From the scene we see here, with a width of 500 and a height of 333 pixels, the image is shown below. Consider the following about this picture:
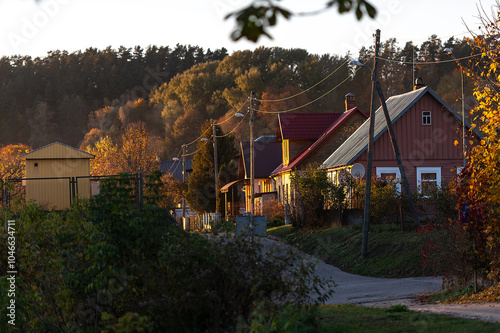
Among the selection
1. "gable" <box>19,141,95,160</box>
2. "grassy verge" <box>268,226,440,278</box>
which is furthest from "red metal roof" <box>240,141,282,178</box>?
"grassy verge" <box>268,226,440,278</box>

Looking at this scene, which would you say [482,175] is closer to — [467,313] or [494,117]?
[494,117]

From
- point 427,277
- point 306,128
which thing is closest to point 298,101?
point 306,128

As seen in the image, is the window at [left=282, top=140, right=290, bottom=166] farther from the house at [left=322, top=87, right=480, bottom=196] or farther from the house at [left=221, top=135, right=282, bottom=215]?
the house at [left=322, top=87, right=480, bottom=196]

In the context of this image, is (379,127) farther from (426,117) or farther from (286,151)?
(286,151)

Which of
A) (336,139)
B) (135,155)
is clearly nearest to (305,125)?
(336,139)

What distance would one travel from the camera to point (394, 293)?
15.7 meters

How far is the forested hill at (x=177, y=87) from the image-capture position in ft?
245

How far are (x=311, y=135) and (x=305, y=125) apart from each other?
868 millimetres

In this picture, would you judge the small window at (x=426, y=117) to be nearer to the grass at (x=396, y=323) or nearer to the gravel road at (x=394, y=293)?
the gravel road at (x=394, y=293)


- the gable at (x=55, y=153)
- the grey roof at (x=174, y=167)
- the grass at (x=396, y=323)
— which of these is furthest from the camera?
the grey roof at (x=174, y=167)

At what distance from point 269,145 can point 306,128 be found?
421 inches

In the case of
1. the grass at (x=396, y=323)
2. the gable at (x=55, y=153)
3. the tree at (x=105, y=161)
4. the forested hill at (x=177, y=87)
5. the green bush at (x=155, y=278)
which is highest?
the forested hill at (x=177, y=87)

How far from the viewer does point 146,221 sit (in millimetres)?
8867

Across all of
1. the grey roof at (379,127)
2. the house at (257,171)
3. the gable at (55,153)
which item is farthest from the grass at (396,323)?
the house at (257,171)
